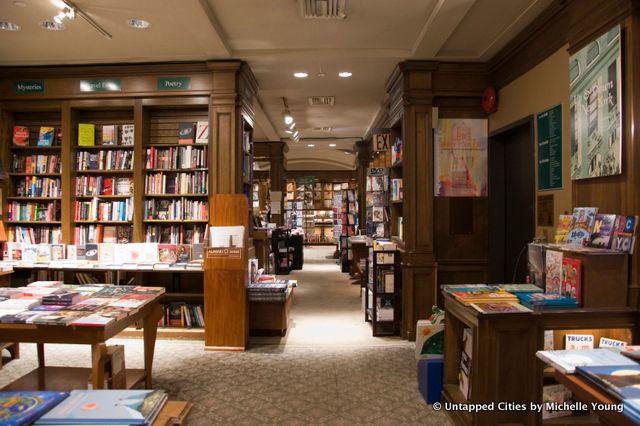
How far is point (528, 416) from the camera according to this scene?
8.77 feet

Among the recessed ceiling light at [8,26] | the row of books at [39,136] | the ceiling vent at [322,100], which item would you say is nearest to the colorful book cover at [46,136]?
the row of books at [39,136]

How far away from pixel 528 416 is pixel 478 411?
1.07 feet

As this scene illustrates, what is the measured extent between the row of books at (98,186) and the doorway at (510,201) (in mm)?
4632

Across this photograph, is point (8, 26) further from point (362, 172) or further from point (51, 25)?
point (362, 172)

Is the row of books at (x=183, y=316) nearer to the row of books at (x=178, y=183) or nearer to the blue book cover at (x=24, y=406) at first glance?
the row of books at (x=178, y=183)

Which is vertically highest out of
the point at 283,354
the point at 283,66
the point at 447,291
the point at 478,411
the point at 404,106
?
the point at 283,66

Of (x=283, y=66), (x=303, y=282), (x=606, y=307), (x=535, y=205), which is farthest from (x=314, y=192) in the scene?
(x=606, y=307)

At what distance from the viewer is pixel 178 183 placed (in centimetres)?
541

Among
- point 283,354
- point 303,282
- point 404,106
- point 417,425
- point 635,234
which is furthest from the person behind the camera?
point 303,282

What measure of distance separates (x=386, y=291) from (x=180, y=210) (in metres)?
2.83

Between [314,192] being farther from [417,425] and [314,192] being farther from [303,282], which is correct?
[417,425]

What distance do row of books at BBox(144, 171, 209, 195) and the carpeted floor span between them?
1.86 meters

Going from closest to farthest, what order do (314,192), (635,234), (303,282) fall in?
(635,234)
(303,282)
(314,192)

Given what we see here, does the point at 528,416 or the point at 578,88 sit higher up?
the point at 578,88
